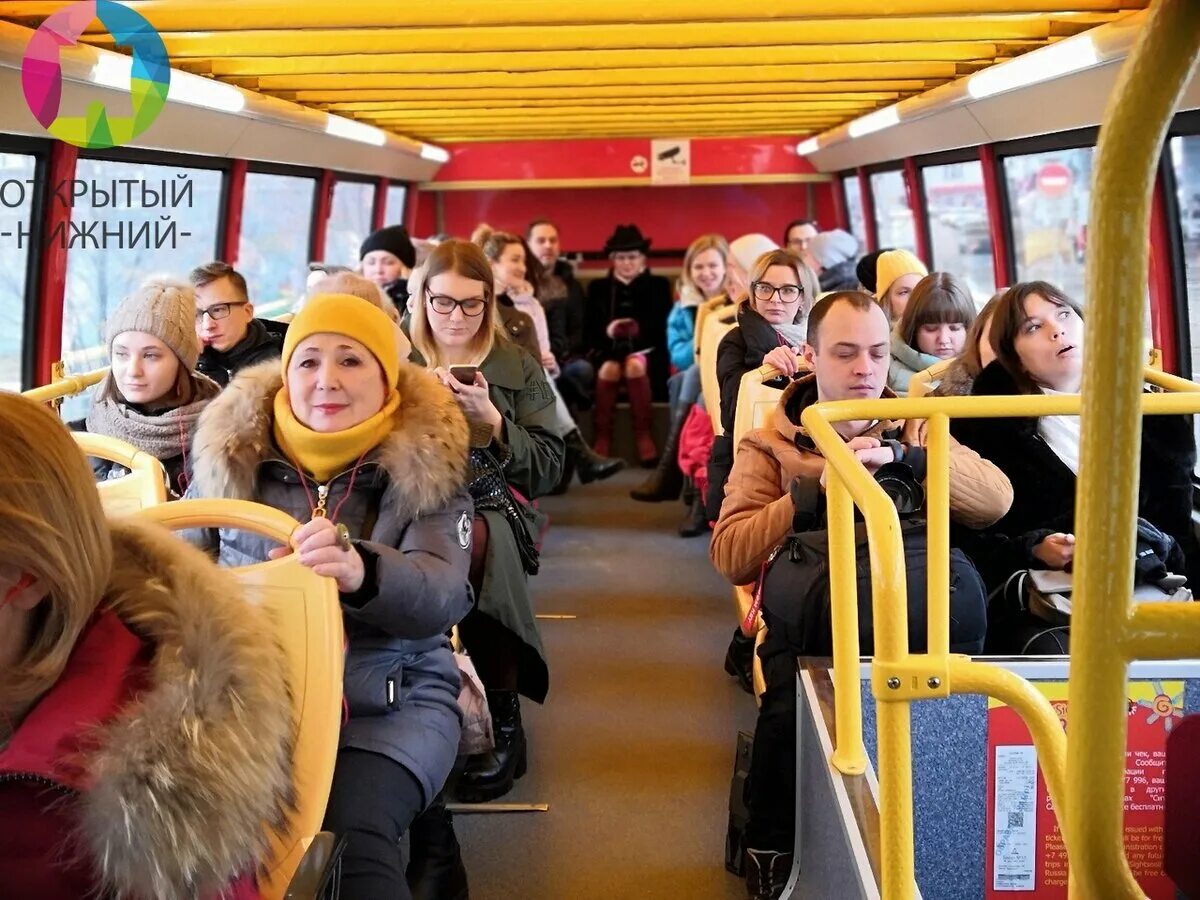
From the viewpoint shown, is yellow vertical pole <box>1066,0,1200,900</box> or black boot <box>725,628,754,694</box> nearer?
yellow vertical pole <box>1066,0,1200,900</box>

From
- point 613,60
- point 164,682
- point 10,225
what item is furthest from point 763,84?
point 164,682

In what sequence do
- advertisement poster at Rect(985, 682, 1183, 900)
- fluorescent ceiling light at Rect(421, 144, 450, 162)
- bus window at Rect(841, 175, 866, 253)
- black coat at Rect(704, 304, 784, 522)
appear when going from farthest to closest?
bus window at Rect(841, 175, 866, 253)
fluorescent ceiling light at Rect(421, 144, 450, 162)
black coat at Rect(704, 304, 784, 522)
advertisement poster at Rect(985, 682, 1183, 900)

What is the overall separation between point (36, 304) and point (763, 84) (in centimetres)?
383

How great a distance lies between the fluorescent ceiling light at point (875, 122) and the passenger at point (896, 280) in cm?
155

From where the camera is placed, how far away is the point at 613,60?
191 inches

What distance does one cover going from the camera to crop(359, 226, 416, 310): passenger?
6.69 meters

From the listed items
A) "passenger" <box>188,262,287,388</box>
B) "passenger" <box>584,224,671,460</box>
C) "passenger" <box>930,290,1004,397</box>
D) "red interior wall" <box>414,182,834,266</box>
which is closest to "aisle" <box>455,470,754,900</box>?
"passenger" <box>930,290,1004,397</box>

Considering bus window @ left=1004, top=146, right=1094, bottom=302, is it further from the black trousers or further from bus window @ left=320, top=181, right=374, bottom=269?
bus window @ left=320, top=181, right=374, bottom=269

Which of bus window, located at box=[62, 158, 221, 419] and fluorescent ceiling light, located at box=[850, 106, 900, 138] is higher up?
fluorescent ceiling light, located at box=[850, 106, 900, 138]

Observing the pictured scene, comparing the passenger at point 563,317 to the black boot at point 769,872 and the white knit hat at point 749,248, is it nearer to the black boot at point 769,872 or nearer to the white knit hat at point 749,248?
the white knit hat at point 749,248

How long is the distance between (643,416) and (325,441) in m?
7.13

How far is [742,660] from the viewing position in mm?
4730

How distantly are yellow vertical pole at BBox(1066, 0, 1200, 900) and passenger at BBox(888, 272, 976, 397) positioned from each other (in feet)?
13.0

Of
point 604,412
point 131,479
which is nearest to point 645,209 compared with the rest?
point 604,412
